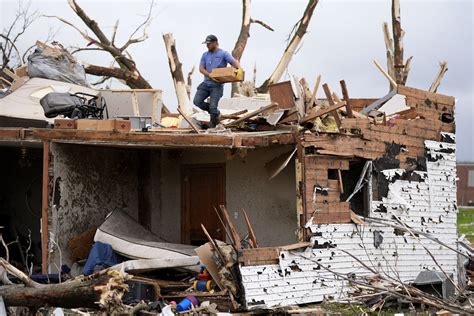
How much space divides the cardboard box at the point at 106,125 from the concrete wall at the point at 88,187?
0.77m

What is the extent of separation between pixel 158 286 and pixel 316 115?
3.52 meters

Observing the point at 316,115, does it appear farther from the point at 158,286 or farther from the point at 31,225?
the point at 31,225

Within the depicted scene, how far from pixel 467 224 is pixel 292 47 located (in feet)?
55.0

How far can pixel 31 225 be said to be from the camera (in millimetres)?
16094

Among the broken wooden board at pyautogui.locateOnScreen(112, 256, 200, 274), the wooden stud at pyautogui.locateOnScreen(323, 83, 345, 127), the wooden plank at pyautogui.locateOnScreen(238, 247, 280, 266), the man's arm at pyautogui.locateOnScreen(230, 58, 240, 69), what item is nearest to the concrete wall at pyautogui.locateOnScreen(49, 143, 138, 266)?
the broken wooden board at pyautogui.locateOnScreen(112, 256, 200, 274)

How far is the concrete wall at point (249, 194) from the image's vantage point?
1339 centimetres

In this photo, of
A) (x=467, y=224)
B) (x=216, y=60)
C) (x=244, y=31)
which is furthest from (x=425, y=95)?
(x=467, y=224)

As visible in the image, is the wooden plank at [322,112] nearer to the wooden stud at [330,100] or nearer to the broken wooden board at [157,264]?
the wooden stud at [330,100]

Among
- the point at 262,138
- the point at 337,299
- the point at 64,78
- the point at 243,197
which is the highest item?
the point at 64,78

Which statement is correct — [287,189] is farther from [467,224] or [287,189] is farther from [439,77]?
[467,224]

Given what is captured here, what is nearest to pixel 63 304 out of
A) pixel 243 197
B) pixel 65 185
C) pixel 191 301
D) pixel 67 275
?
pixel 191 301

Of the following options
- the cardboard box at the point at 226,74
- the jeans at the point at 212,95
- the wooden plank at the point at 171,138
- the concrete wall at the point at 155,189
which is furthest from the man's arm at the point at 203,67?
the concrete wall at the point at 155,189

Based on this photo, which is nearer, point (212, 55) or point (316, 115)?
point (316, 115)

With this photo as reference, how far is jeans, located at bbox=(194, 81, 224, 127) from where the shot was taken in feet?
42.4
